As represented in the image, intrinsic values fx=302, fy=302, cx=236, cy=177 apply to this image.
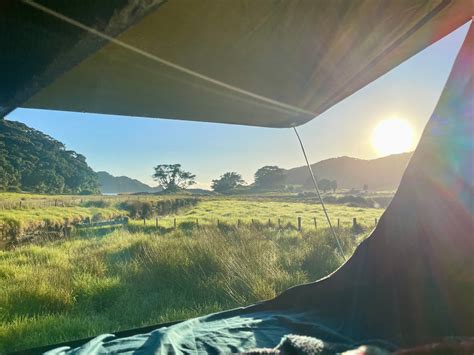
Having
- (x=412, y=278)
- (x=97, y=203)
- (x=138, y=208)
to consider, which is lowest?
(x=412, y=278)

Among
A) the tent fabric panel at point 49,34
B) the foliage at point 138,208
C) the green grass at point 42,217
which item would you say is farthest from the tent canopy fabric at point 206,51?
the foliage at point 138,208

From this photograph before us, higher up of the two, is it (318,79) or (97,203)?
(97,203)

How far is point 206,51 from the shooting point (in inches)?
48.7

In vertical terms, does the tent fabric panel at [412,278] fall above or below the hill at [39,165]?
below

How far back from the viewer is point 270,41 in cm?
123

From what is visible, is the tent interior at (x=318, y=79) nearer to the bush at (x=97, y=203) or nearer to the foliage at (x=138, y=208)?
the foliage at (x=138, y=208)

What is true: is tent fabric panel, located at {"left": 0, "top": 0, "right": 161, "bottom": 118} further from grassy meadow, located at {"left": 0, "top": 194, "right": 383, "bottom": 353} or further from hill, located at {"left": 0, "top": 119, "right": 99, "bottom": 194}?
hill, located at {"left": 0, "top": 119, "right": 99, "bottom": 194}

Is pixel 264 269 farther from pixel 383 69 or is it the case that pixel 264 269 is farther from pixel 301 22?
pixel 301 22

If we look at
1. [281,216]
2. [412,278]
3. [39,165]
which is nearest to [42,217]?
[39,165]

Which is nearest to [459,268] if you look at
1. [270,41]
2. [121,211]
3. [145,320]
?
[270,41]

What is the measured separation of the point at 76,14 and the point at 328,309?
4.29 feet

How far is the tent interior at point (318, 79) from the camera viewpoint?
833 mm

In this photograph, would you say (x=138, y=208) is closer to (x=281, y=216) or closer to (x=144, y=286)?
(x=281, y=216)

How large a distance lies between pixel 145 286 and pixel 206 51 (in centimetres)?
280
